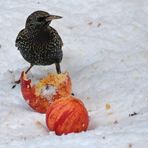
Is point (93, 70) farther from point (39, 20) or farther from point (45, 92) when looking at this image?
point (45, 92)

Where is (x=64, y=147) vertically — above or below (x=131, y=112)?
above

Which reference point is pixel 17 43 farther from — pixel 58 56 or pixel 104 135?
pixel 104 135

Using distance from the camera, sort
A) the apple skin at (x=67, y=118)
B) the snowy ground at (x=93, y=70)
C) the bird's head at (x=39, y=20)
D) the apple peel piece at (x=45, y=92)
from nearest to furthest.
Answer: the snowy ground at (x=93, y=70) < the apple skin at (x=67, y=118) < the apple peel piece at (x=45, y=92) < the bird's head at (x=39, y=20)

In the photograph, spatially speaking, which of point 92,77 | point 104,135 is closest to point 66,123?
point 104,135

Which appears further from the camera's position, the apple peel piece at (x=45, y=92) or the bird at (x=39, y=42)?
the bird at (x=39, y=42)

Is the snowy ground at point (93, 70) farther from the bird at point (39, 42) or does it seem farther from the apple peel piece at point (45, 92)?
the bird at point (39, 42)

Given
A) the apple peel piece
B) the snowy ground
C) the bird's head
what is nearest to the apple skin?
the snowy ground

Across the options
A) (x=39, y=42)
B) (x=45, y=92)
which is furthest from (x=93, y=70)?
(x=45, y=92)

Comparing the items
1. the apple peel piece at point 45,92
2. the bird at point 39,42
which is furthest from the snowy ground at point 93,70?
the bird at point 39,42
